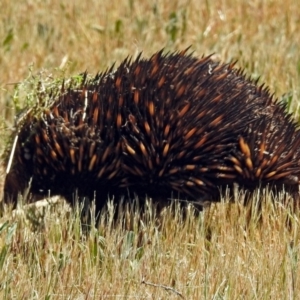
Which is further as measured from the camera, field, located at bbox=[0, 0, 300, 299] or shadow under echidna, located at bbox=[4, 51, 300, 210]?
shadow under echidna, located at bbox=[4, 51, 300, 210]

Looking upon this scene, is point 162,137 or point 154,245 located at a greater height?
point 162,137

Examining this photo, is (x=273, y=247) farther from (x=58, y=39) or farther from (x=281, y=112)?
(x=58, y=39)

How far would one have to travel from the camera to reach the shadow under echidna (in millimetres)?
4539

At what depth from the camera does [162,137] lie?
456 centimetres

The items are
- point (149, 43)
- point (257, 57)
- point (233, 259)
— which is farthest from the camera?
point (149, 43)

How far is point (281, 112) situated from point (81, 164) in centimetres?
108

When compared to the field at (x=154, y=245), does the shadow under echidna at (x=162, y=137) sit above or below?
above

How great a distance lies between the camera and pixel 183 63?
470 centimetres

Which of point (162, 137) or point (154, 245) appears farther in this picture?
point (162, 137)

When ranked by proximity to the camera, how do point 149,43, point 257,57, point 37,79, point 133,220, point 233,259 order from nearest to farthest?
point 233,259, point 133,220, point 37,79, point 257,57, point 149,43

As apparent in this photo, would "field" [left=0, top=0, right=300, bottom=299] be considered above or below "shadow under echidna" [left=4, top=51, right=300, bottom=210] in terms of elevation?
below

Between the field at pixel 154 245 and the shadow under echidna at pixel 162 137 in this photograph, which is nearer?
the field at pixel 154 245

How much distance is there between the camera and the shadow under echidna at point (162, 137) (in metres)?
4.54

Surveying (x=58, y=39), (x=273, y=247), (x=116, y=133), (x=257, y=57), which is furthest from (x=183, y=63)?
(x=58, y=39)
